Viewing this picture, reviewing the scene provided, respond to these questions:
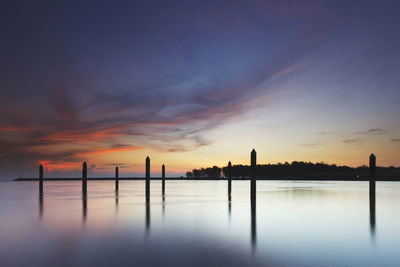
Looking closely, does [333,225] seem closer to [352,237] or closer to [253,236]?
[352,237]

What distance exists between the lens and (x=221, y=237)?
537 inches

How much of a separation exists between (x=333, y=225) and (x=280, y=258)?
8.47 m

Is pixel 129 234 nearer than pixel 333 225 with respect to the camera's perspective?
Yes

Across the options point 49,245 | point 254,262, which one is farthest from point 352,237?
point 49,245

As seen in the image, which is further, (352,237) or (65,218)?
(65,218)

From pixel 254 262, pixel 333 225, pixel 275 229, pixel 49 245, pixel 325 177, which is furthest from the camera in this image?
pixel 325 177

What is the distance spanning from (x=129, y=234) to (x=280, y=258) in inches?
278

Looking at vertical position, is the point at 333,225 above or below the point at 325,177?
above

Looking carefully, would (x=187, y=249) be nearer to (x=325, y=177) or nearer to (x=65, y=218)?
(x=65, y=218)

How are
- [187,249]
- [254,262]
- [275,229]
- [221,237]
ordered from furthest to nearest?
[275,229], [221,237], [187,249], [254,262]

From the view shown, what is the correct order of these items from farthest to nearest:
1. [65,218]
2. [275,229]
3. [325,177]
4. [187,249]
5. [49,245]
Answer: [325,177], [65,218], [275,229], [49,245], [187,249]

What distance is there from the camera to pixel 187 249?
37.2ft

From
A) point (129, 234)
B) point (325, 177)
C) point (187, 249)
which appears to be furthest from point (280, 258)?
point (325, 177)

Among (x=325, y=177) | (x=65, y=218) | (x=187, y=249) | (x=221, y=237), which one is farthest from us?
(x=325, y=177)
